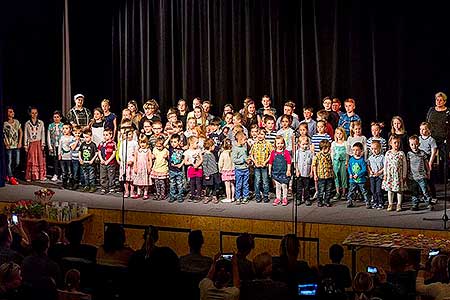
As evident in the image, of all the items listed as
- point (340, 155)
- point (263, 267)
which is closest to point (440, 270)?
point (263, 267)

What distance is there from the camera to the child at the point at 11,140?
1322cm

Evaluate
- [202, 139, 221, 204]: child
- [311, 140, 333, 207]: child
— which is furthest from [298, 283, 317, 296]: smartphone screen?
[202, 139, 221, 204]: child

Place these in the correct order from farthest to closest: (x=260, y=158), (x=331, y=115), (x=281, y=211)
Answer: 1. (x=331, y=115)
2. (x=260, y=158)
3. (x=281, y=211)

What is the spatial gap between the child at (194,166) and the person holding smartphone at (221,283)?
522 cm

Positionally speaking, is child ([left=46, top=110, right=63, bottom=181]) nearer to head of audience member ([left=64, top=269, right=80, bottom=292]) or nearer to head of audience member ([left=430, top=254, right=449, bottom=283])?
head of audience member ([left=64, top=269, right=80, bottom=292])

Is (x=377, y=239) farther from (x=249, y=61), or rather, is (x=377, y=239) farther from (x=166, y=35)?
(x=166, y=35)

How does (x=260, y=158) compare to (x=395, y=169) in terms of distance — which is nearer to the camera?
(x=395, y=169)

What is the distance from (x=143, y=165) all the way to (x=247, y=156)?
5.13 feet

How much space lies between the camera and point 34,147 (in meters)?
13.3

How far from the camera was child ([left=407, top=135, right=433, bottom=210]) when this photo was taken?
1002 cm

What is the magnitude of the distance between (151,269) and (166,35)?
29.4 feet

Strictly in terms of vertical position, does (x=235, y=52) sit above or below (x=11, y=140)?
above

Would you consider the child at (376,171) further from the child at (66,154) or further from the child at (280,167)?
the child at (66,154)

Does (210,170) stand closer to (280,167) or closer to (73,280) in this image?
(280,167)
